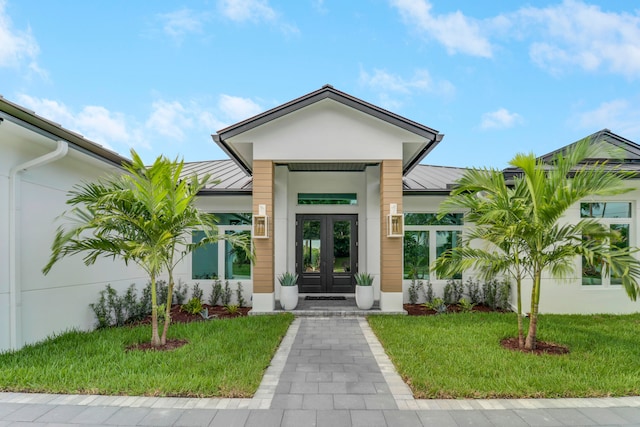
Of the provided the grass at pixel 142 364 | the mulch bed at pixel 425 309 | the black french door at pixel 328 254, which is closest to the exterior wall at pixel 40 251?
the grass at pixel 142 364

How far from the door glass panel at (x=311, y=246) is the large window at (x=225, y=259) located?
167 cm

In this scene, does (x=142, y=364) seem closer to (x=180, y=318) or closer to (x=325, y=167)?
(x=180, y=318)

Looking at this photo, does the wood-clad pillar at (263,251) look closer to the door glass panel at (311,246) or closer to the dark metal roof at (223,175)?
the dark metal roof at (223,175)

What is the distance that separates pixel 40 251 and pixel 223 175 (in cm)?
614

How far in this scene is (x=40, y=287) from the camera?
5.52 m

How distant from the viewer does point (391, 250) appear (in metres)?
7.84

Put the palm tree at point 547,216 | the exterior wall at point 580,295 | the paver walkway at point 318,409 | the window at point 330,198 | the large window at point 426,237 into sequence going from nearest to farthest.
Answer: the paver walkway at point 318,409 < the palm tree at point 547,216 < the exterior wall at point 580,295 < the large window at point 426,237 < the window at point 330,198

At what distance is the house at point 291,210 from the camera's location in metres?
5.22

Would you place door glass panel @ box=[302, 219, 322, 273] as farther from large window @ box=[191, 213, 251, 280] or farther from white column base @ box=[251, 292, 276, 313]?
white column base @ box=[251, 292, 276, 313]

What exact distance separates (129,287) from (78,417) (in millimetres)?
5144

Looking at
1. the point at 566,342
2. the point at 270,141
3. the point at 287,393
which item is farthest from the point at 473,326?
the point at 270,141

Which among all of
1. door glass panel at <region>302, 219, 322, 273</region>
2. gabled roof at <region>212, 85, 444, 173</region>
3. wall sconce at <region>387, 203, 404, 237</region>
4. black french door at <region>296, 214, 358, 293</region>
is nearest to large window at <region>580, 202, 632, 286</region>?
gabled roof at <region>212, 85, 444, 173</region>

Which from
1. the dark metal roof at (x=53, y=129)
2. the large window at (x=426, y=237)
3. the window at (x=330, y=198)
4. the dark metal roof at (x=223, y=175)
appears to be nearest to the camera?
the dark metal roof at (x=53, y=129)

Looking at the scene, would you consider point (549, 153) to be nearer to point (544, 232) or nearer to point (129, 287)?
point (544, 232)
